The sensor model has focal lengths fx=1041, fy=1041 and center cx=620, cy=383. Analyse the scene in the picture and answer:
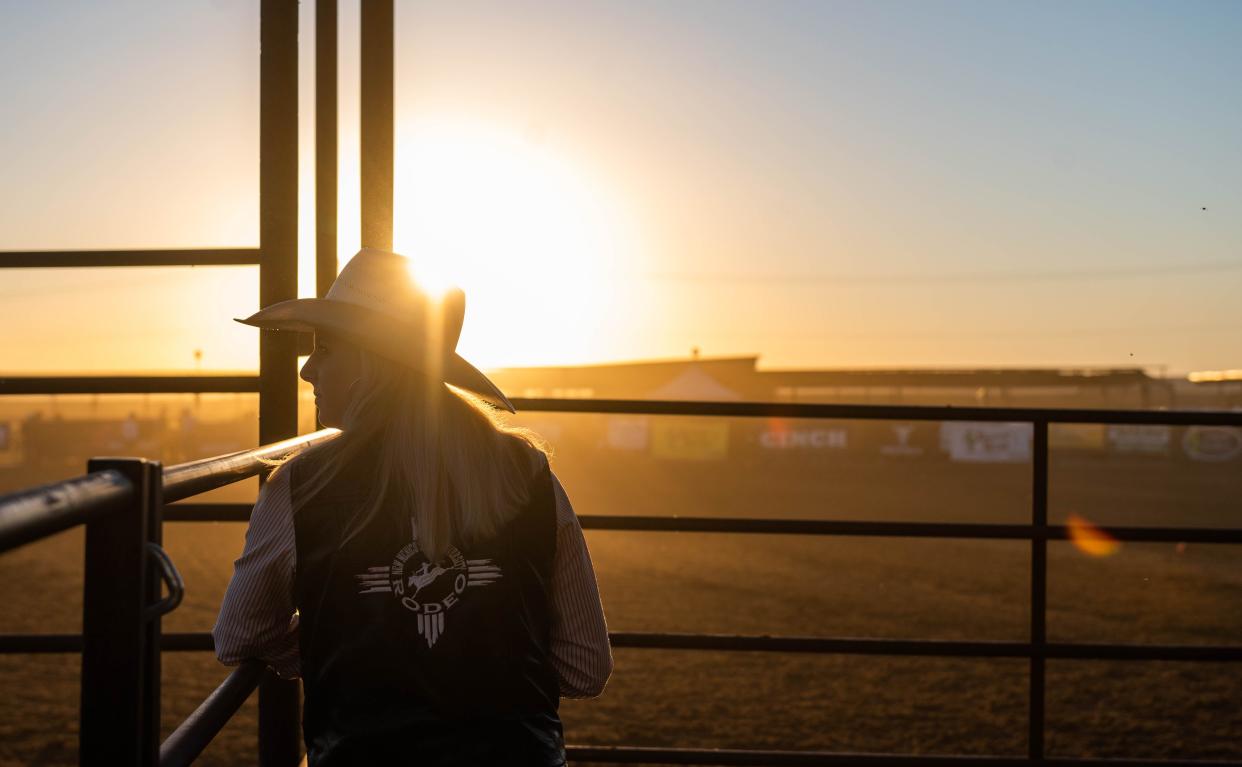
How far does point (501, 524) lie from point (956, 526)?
1848 millimetres

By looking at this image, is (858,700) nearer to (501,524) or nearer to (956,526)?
(956,526)

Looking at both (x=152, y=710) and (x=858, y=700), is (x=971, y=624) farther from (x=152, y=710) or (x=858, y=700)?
(x=152, y=710)

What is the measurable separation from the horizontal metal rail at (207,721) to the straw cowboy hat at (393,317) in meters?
0.52

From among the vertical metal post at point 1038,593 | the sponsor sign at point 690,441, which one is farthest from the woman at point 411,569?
the sponsor sign at point 690,441

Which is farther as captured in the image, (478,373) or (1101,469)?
(1101,469)

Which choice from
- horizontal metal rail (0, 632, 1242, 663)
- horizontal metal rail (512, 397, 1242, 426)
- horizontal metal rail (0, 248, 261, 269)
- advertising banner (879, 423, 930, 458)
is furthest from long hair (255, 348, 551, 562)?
advertising banner (879, 423, 930, 458)

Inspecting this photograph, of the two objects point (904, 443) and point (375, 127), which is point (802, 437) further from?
point (375, 127)

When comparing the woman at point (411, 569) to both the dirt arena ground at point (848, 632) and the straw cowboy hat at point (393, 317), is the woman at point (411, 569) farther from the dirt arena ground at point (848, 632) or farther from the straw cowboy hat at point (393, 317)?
the dirt arena ground at point (848, 632)

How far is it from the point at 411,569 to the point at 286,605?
0.79 feet

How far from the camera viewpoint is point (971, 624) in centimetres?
1020

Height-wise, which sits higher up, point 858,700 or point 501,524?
point 501,524

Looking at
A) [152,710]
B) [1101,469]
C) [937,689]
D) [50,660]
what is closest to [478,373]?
[152,710]

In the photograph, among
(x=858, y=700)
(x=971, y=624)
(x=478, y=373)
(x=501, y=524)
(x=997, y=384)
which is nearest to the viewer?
(x=501, y=524)

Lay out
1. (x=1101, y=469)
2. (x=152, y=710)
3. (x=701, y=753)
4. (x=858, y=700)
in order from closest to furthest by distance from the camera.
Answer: (x=152, y=710) → (x=701, y=753) → (x=858, y=700) → (x=1101, y=469)
